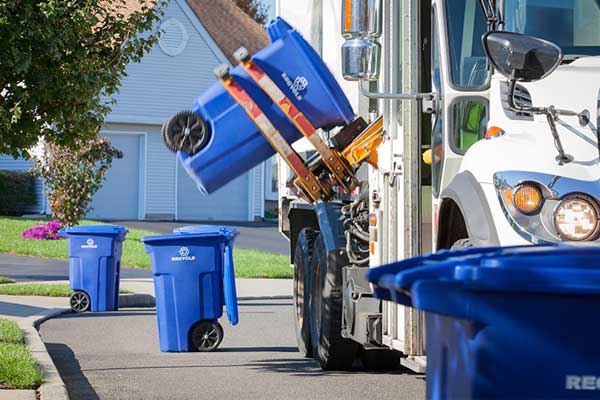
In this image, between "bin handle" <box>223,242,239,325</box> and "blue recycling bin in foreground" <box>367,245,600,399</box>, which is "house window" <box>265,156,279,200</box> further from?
"blue recycling bin in foreground" <box>367,245,600,399</box>

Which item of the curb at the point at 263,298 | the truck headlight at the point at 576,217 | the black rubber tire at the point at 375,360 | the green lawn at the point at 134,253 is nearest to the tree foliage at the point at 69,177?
the green lawn at the point at 134,253

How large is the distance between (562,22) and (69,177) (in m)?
23.7

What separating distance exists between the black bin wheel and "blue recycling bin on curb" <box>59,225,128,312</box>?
5600 mm

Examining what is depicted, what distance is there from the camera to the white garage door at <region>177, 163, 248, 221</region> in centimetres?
4059

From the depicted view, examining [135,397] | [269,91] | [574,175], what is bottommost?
[135,397]

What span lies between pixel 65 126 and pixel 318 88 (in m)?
2.15

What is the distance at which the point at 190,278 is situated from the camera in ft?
36.4

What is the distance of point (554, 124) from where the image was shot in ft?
19.2

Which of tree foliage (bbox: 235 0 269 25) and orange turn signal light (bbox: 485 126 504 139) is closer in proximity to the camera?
orange turn signal light (bbox: 485 126 504 139)

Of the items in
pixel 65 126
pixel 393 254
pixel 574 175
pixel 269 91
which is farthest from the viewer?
pixel 65 126

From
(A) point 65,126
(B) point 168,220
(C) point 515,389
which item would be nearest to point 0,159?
(B) point 168,220

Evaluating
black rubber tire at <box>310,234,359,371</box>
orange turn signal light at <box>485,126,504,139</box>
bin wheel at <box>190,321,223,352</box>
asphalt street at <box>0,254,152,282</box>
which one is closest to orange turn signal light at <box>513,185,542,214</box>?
orange turn signal light at <box>485,126,504,139</box>

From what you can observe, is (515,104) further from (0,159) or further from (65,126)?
(0,159)

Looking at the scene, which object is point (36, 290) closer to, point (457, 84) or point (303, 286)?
point (303, 286)
